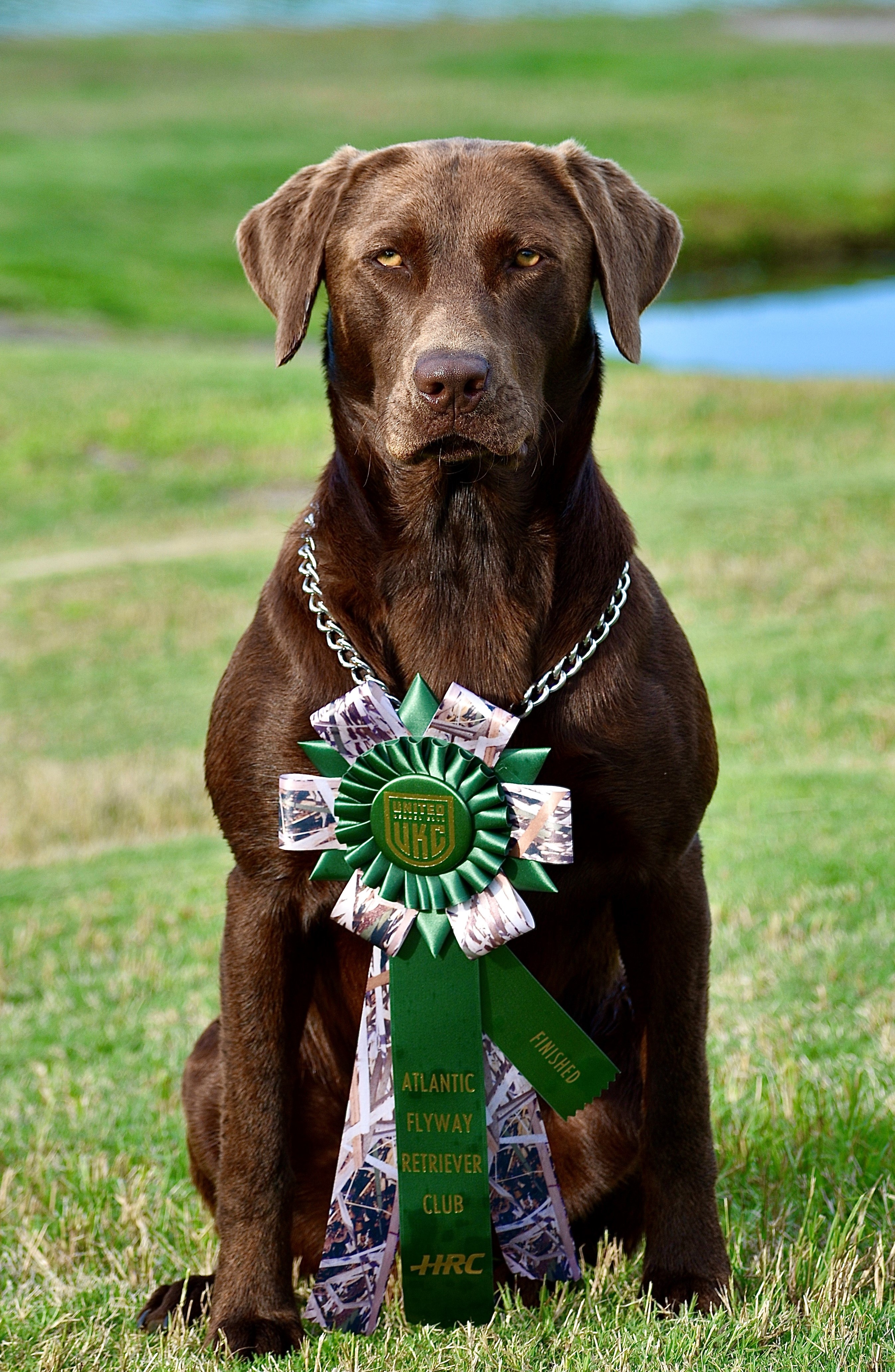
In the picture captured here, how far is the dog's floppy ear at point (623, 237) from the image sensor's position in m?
2.80

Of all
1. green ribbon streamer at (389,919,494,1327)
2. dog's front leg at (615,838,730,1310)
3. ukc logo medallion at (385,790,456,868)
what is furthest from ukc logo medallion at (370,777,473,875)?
dog's front leg at (615,838,730,1310)

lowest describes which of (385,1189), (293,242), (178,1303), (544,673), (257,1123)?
(178,1303)

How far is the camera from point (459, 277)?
262 cm

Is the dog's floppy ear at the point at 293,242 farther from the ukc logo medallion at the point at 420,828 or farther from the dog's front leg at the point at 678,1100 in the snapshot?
the dog's front leg at the point at 678,1100

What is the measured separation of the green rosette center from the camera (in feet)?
8.56

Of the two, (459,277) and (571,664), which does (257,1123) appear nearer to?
(571,664)

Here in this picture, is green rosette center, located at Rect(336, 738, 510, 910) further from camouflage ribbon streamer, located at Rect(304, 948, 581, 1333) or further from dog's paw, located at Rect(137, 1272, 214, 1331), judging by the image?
dog's paw, located at Rect(137, 1272, 214, 1331)

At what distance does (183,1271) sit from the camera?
3125mm

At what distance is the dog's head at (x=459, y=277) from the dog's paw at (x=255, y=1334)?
1.56m

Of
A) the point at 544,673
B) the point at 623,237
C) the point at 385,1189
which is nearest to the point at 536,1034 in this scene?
the point at 385,1189

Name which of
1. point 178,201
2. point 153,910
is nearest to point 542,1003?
point 153,910

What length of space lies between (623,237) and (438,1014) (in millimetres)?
1489

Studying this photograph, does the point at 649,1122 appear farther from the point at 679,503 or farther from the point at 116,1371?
the point at 679,503

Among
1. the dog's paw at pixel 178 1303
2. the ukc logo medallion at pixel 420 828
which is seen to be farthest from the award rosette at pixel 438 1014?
the dog's paw at pixel 178 1303
